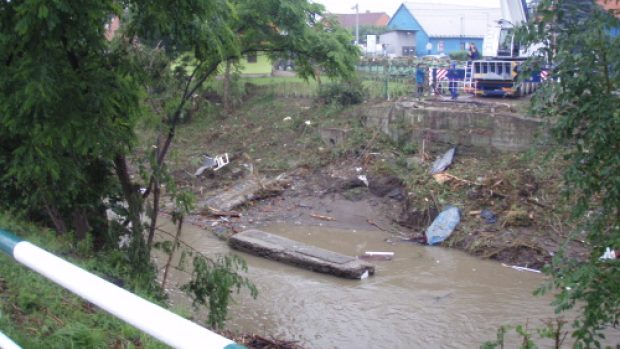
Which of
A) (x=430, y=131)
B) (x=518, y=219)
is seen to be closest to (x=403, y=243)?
(x=518, y=219)

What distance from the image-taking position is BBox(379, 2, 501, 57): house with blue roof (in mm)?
54188

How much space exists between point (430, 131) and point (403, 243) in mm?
5621

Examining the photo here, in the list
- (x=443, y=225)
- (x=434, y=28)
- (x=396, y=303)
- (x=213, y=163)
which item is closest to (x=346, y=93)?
(x=213, y=163)

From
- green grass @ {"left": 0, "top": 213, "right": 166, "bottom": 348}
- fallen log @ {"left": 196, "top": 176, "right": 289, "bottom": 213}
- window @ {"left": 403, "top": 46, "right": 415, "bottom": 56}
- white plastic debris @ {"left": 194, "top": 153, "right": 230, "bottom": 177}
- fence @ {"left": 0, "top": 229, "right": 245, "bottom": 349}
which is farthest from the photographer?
window @ {"left": 403, "top": 46, "right": 415, "bottom": 56}

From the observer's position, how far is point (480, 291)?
41.0 ft

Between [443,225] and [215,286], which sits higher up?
[215,286]

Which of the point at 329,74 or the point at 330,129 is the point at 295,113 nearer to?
the point at 330,129

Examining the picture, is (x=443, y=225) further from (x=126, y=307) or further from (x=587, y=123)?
(x=126, y=307)

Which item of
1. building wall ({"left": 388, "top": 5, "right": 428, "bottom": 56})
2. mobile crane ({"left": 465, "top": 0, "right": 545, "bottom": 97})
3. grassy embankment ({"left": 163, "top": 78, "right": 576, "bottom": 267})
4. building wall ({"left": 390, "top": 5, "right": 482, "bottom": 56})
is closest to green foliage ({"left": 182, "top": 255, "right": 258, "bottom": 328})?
grassy embankment ({"left": 163, "top": 78, "right": 576, "bottom": 267})

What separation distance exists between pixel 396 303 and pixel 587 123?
7507 millimetres

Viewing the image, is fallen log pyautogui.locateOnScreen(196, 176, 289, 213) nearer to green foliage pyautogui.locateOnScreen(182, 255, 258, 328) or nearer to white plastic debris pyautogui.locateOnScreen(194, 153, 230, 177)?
white plastic debris pyautogui.locateOnScreen(194, 153, 230, 177)

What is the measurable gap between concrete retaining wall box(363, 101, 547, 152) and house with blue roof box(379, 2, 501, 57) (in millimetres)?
32287

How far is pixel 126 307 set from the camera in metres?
1.98

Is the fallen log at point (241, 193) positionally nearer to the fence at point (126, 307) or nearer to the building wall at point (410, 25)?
the fence at point (126, 307)
